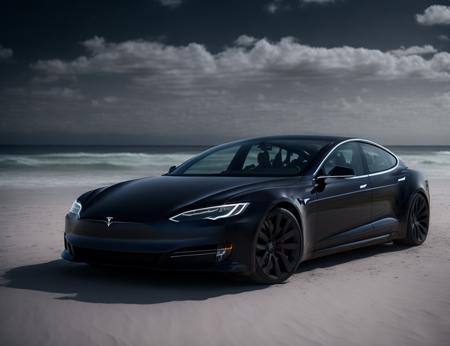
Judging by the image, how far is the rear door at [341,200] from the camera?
7289mm

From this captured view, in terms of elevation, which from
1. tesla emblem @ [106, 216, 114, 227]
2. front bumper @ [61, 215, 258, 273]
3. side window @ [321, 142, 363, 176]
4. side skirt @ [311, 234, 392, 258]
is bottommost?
side skirt @ [311, 234, 392, 258]

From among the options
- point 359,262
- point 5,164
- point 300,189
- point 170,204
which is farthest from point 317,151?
point 5,164

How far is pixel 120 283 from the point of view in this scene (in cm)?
664

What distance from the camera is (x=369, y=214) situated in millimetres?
8102

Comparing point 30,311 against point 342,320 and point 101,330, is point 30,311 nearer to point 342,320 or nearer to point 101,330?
point 101,330

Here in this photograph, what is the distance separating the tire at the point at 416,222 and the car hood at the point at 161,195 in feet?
8.68

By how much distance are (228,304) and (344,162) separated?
284 centimetres

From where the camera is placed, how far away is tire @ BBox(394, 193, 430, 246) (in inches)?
353

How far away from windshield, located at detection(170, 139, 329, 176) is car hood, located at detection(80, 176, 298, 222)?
0.36 m

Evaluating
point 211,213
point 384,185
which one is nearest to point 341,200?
point 384,185

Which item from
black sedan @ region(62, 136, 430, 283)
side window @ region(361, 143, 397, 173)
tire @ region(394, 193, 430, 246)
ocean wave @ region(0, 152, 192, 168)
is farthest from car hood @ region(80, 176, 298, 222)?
ocean wave @ region(0, 152, 192, 168)

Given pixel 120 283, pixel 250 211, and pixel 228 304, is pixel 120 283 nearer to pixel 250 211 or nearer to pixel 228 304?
pixel 228 304

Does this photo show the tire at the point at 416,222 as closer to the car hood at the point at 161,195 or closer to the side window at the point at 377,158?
the side window at the point at 377,158

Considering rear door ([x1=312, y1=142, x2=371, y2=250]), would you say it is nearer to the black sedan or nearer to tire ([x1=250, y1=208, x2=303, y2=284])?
the black sedan
